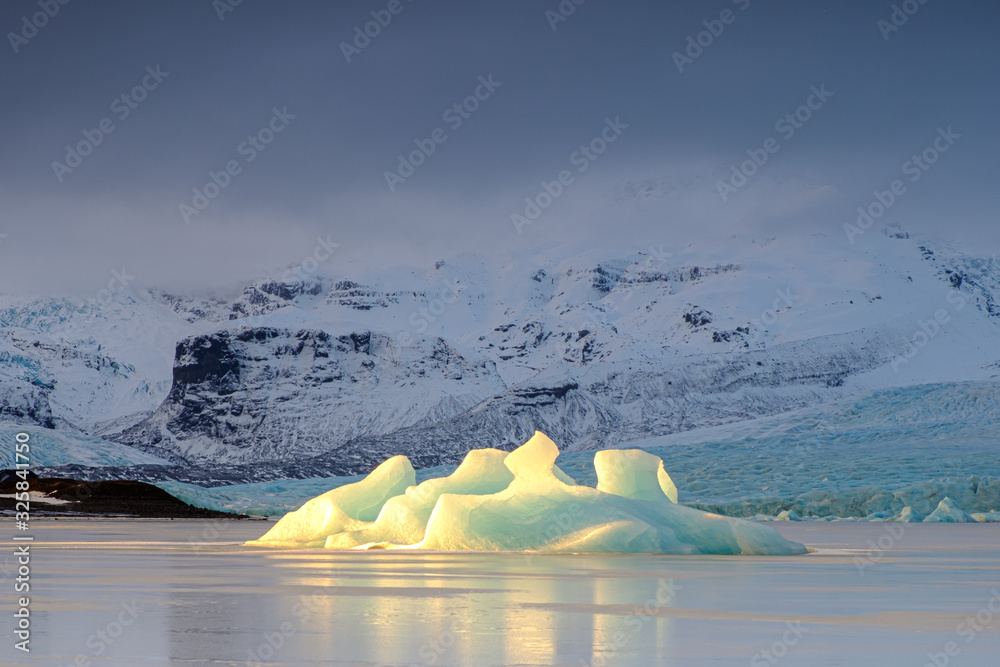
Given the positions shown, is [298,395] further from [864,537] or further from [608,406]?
[864,537]

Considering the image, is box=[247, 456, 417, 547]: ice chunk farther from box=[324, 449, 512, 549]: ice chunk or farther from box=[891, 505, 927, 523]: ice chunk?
box=[891, 505, 927, 523]: ice chunk

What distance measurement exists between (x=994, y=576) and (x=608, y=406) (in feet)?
313

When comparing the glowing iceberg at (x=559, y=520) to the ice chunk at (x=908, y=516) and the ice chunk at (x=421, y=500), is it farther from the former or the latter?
the ice chunk at (x=908, y=516)

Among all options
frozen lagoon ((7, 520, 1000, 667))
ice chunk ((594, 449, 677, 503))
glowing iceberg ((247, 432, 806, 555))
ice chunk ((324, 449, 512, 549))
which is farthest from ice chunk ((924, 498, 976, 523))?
frozen lagoon ((7, 520, 1000, 667))

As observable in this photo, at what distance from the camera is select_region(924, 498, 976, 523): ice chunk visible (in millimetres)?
42875

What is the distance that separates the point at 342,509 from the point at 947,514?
81.6ft

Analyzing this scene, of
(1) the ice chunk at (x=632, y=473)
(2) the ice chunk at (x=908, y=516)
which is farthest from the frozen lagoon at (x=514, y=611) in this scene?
(2) the ice chunk at (x=908, y=516)

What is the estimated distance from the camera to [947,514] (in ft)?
141

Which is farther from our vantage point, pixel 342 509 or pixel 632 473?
pixel 342 509

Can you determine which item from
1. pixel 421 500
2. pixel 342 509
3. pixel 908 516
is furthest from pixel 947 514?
pixel 421 500

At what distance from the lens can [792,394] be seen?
108688 millimetres

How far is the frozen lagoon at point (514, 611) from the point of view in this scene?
8617 millimetres

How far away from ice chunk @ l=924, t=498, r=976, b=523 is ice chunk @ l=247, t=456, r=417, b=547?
75.5ft

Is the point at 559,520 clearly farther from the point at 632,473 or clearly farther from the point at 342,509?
the point at 342,509
